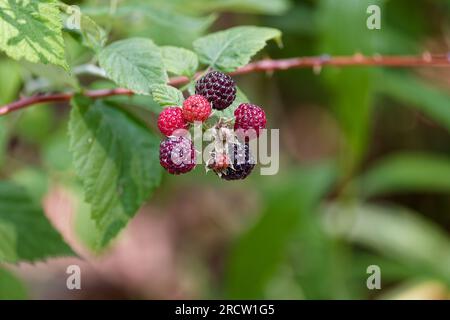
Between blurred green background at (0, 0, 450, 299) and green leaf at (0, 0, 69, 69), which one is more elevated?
blurred green background at (0, 0, 450, 299)

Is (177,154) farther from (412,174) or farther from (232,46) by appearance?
(412,174)

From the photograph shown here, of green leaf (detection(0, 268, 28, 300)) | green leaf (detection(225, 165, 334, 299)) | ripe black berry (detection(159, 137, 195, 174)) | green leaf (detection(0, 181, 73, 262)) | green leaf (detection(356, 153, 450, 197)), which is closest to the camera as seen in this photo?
ripe black berry (detection(159, 137, 195, 174))

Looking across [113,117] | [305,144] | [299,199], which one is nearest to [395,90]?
[299,199]

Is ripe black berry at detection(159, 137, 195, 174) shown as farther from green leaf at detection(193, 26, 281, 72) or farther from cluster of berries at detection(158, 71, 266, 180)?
green leaf at detection(193, 26, 281, 72)


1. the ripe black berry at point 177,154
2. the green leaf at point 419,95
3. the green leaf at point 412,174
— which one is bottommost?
the ripe black berry at point 177,154

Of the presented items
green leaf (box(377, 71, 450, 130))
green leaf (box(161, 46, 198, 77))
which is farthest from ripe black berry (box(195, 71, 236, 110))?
green leaf (box(377, 71, 450, 130))

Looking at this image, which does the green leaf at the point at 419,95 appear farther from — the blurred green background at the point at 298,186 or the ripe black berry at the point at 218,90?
the ripe black berry at the point at 218,90

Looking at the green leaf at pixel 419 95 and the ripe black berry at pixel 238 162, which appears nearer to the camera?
the ripe black berry at pixel 238 162

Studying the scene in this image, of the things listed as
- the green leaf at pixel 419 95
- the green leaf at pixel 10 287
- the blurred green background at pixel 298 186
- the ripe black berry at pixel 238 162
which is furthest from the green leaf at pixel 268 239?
the ripe black berry at pixel 238 162
